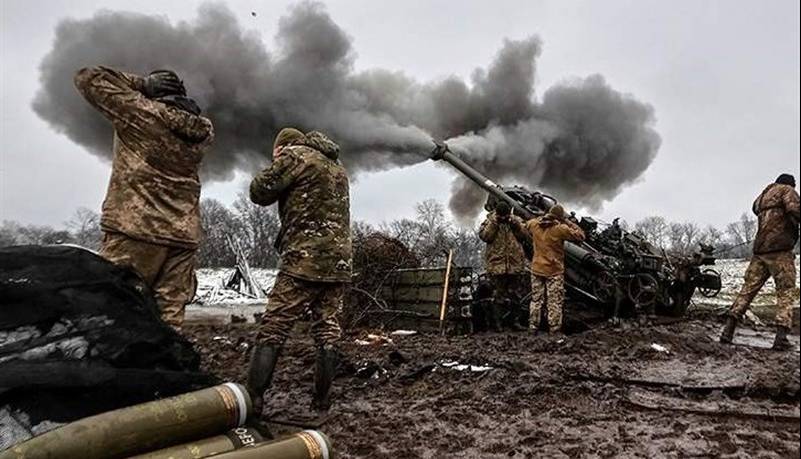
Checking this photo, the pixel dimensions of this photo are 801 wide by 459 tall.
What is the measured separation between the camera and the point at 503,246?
7.95 metres

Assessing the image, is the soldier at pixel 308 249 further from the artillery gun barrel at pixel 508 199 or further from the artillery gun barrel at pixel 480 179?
the artillery gun barrel at pixel 480 179

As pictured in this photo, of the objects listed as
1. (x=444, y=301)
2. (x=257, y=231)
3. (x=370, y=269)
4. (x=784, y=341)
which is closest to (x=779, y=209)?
(x=784, y=341)

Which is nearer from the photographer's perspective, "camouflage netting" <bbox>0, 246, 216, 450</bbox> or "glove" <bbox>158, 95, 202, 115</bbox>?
"camouflage netting" <bbox>0, 246, 216, 450</bbox>

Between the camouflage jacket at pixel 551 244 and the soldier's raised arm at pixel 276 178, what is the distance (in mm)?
4237

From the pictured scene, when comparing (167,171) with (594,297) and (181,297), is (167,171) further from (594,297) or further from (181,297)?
(594,297)

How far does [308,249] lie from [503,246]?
15.7 ft

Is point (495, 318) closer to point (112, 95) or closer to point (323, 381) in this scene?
point (323, 381)

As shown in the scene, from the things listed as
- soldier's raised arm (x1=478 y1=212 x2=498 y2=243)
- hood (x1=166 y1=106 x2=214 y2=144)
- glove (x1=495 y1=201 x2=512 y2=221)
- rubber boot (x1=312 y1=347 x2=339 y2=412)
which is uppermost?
glove (x1=495 y1=201 x2=512 y2=221)

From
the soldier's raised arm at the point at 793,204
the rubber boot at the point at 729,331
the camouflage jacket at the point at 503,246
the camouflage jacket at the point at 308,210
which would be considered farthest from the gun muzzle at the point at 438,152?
the soldier's raised arm at the point at 793,204

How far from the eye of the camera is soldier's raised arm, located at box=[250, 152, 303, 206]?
354cm

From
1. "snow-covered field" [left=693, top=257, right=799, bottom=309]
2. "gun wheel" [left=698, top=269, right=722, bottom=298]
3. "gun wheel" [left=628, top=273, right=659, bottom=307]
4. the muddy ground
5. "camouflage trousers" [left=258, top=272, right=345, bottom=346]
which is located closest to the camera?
the muddy ground

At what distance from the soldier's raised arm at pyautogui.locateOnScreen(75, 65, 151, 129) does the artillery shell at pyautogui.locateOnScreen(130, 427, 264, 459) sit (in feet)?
6.61

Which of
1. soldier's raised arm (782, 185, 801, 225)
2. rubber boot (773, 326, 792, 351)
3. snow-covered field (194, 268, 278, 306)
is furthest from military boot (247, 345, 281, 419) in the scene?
snow-covered field (194, 268, 278, 306)

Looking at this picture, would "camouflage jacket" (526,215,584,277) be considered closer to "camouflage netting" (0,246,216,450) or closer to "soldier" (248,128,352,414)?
"soldier" (248,128,352,414)
